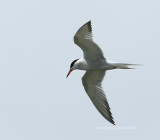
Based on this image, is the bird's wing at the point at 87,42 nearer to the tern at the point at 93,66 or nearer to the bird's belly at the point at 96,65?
the tern at the point at 93,66

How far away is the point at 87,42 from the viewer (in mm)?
12555

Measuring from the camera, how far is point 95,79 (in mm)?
13406

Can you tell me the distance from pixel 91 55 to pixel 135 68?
114cm

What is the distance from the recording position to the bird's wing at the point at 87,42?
12453 mm

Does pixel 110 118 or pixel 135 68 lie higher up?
pixel 135 68

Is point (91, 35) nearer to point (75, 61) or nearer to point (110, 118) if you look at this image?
point (75, 61)

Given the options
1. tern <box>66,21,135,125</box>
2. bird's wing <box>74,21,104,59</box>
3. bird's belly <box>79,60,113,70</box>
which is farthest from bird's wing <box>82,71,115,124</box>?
bird's wing <box>74,21,104,59</box>

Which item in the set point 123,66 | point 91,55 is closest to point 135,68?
point 123,66

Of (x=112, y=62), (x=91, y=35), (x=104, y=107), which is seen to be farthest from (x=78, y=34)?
(x=104, y=107)

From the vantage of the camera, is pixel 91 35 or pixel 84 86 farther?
pixel 84 86

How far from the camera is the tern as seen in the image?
12500mm

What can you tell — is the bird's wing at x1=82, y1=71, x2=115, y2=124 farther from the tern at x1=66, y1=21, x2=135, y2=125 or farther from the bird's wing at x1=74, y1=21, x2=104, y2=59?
the bird's wing at x1=74, y1=21, x2=104, y2=59

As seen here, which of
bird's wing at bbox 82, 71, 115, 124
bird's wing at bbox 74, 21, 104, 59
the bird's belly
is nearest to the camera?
bird's wing at bbox 74, 21, 104, 59

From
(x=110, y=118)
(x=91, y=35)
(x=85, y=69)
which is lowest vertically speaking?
(x=110, y=118)
